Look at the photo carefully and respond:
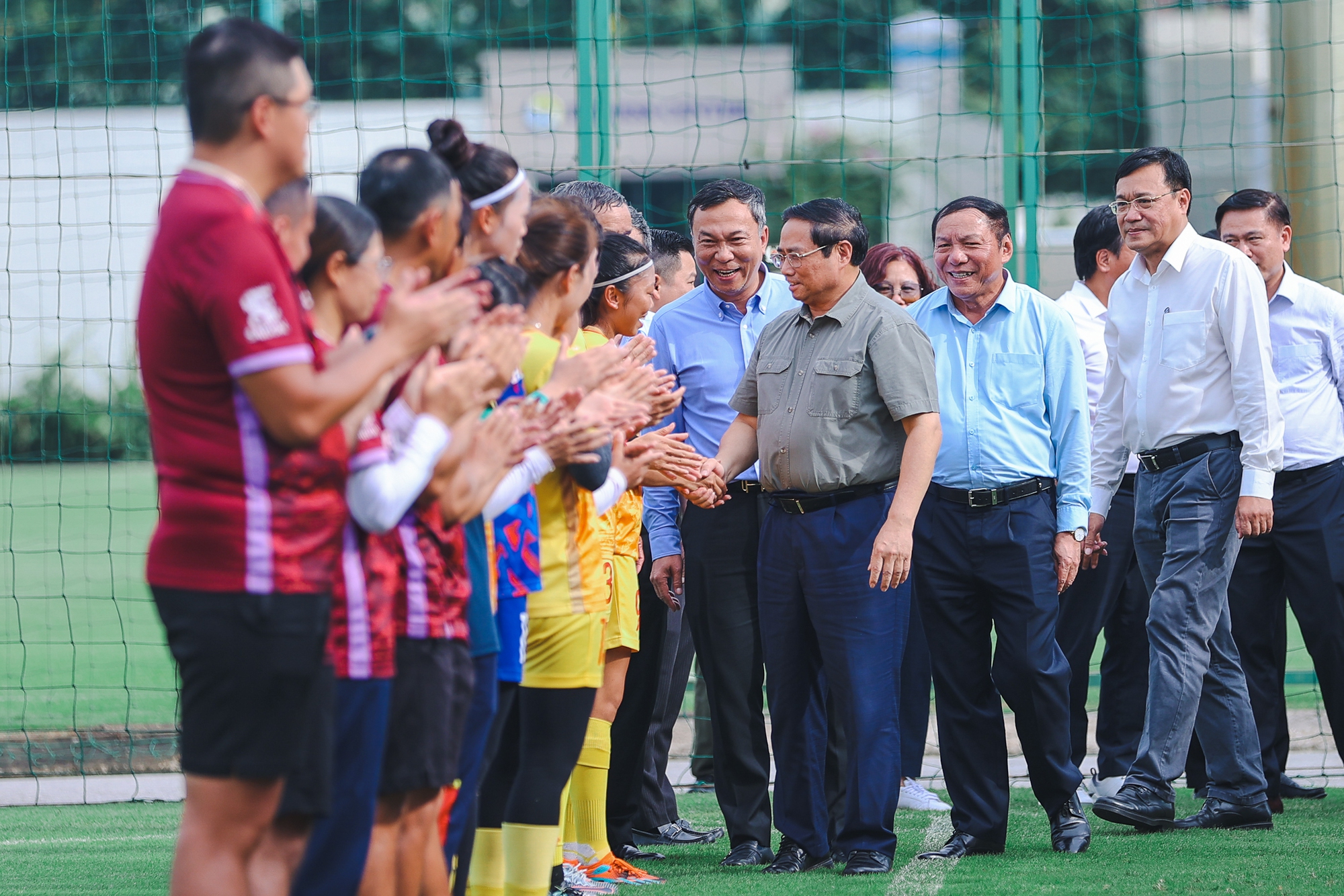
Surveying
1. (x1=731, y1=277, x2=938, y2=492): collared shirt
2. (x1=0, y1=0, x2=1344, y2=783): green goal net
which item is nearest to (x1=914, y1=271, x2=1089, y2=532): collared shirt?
(x1=731, y1=277, x2=938, y2=492): collared shirt

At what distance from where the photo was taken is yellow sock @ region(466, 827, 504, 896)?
A: 3.24 m

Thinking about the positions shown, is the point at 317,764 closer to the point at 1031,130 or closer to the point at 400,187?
the point at 400,187

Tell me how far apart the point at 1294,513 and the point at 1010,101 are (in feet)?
9.53

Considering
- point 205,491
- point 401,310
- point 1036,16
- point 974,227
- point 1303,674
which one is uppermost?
point 1036,16

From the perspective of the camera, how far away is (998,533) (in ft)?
14.8

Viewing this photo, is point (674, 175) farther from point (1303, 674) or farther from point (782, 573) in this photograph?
point (782, 573)

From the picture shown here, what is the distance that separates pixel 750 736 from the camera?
15.2 feet

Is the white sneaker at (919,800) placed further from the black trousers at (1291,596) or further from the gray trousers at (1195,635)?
the black trousers at (1291,596)

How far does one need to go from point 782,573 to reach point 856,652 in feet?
1.07

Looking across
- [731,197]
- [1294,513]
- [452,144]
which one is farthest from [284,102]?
[1294,513]

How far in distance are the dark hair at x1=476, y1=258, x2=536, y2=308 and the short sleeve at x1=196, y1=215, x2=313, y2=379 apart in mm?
774

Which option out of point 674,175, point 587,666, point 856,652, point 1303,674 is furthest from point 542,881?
point 674,175

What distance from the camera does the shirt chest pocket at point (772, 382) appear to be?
447 centimetres

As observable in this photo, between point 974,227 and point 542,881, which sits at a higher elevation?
point 974,227
